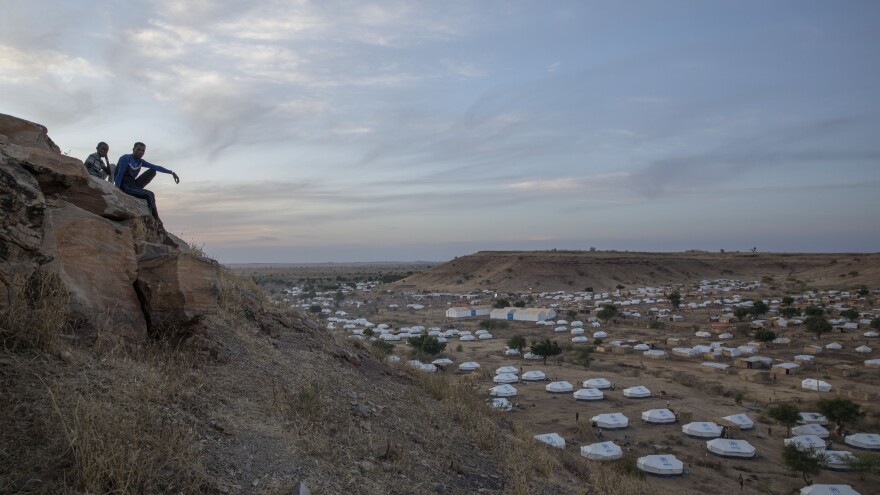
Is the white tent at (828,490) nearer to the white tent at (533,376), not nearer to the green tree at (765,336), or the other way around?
the white tent at (533,376)

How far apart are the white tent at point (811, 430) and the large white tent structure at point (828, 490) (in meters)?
4.47

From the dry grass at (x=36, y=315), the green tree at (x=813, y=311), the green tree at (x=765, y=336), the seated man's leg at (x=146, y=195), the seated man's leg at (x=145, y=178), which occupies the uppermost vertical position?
the seated man's leg at (x=145, y=178)

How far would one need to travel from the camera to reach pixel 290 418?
518cm

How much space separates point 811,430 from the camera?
685 inches

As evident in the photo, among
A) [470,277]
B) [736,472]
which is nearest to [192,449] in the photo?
[736,472]

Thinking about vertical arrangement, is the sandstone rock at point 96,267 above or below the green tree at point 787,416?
above

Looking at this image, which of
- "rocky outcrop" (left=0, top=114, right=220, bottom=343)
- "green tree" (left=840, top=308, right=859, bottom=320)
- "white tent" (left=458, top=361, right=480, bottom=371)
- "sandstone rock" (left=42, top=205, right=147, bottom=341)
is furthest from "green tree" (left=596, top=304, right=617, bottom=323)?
"sandstone rock" (left=42, top=205, right=147, bottom=341)

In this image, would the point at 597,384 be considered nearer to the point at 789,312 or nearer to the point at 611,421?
the point at 611,421

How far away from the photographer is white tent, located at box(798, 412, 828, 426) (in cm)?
1853

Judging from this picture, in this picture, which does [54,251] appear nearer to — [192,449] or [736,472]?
[192,449]

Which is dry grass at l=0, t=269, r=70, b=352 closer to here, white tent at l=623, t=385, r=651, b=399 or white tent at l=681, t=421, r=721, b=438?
white tent at l=681, t=421, r=721, b=438

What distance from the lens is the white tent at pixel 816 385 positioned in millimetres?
22562

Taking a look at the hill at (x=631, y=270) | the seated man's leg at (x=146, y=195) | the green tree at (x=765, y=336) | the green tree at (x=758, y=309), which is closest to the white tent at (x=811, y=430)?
the green tree at (x=765, y=336)

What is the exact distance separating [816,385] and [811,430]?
6590mm
